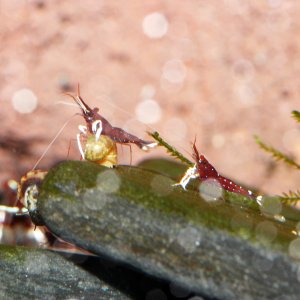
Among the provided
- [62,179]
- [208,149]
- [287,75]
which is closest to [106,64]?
[208,149]

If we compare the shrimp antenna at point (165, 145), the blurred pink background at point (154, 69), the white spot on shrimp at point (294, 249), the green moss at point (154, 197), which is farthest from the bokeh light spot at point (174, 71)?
the white spot on shrimp at point (294, 249)

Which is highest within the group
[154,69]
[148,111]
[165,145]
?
[154,69]

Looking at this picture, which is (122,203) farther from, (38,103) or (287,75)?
(287,75)

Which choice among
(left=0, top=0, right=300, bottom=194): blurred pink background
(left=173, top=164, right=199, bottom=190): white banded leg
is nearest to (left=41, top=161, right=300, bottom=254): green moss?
(left=173, top=164, right=199, bottom=190): white banded leg


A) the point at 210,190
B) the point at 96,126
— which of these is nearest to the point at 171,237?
the point at 210,190

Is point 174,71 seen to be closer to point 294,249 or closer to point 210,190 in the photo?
point 210,190

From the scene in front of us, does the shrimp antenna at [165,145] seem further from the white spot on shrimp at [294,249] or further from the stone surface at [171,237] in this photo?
the white spot on shrimp at [294,249]

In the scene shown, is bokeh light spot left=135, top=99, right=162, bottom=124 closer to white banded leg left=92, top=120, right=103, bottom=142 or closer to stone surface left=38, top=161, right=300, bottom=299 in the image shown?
white banded leg left=92, top=120, right=103, bottom=142
